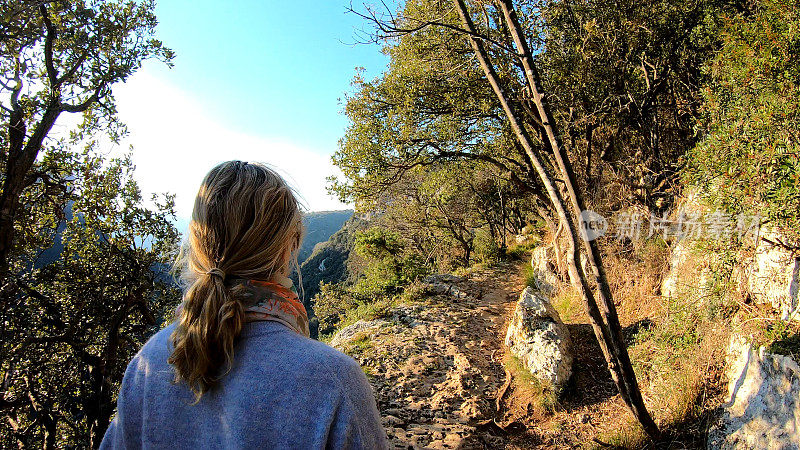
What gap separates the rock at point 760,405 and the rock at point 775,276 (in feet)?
1.73

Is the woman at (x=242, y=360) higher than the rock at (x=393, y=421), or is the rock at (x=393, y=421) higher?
the woman at (x=242, y=360)

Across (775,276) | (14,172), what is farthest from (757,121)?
(14,172)

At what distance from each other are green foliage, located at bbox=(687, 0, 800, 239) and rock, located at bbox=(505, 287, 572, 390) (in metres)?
2.59

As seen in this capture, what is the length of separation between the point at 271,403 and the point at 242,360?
145mm

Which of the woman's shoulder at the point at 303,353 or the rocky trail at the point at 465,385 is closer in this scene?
the woman's shoulder at the point at 303,353

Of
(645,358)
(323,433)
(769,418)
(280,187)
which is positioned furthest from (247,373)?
(645,358)

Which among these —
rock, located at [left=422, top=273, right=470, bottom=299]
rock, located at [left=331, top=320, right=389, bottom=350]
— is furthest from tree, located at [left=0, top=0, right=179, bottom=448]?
rock, located at [left=422, top=273, right=470, bottom=299]

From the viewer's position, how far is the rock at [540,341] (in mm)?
5355

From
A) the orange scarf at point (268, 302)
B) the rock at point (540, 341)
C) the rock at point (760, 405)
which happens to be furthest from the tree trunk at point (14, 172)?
the rock at point (760, 405)

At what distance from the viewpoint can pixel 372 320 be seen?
8.79 m

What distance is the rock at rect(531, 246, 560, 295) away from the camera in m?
9.02

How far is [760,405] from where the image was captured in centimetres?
324

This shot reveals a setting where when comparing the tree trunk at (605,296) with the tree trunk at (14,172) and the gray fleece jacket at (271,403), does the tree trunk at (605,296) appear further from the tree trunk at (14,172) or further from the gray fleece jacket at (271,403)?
the tree trunk at (14,172)

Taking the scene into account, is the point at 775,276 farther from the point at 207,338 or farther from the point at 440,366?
the point at 207,338
